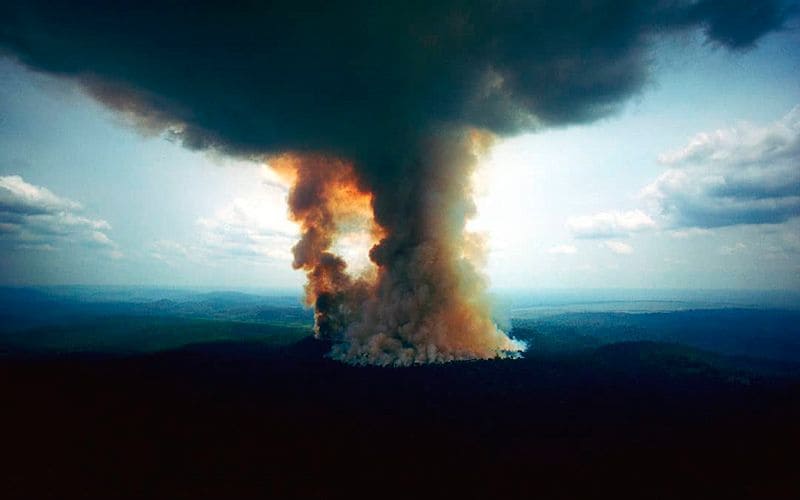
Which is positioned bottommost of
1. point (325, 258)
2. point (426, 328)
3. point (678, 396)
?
point (678, 396)

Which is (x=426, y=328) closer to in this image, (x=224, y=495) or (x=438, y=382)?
(x=438, y=382)

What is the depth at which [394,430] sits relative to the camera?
140 feet

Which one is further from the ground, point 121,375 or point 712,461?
point 121,375

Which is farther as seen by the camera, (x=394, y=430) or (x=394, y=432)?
(x=394, y=430)

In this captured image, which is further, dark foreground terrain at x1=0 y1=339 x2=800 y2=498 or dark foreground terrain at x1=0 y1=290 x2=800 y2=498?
dark foreground terrain at x1=0 y1=339 x2=800 y2=498

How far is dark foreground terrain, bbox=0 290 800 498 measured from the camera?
31.1 meters

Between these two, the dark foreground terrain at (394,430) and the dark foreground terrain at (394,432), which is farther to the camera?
the dark foreground terrain at (394,432)

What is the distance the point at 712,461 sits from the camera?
3559 centimetres

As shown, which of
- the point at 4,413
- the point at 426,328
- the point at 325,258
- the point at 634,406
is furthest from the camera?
the point at 325,258

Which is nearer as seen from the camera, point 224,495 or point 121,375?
point 224,495

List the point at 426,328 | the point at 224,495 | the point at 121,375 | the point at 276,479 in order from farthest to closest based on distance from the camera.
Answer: the point at 426,328 → the point at 121,375 → the point at 276,479 → the point at 224,495

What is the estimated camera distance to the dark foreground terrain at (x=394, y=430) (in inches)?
1224

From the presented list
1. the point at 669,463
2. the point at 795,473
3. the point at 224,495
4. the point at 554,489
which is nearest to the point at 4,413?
the point at 224,495

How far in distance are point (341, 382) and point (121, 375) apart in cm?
3940
